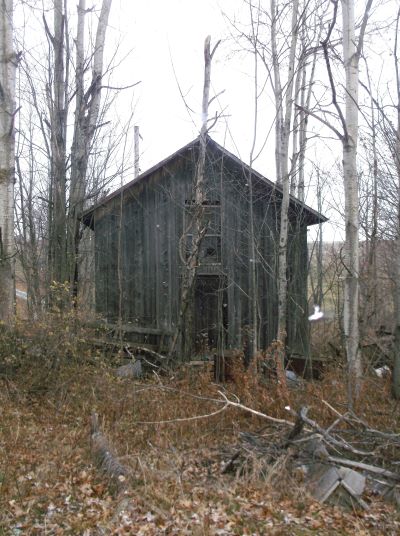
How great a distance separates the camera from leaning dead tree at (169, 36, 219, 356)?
1168 centimetres

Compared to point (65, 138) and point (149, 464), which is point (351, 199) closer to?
point (149, 464)

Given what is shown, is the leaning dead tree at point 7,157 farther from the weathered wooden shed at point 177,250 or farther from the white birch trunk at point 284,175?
the white birch trunk at point 284,175

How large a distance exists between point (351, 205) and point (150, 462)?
516 cm

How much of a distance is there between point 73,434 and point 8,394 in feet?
A: 6.98

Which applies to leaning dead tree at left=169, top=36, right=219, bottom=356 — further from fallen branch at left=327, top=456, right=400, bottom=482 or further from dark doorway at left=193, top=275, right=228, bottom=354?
fallen branch at left=327, top=456, right=400, bottom=482

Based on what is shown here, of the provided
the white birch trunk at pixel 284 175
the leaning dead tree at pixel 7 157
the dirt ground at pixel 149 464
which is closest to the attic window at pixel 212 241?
the white birch trunk at pixel 284 175

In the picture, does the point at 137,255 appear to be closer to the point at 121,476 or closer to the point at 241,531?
the point at 121,476

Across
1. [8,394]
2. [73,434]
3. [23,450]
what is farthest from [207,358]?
[23,450]

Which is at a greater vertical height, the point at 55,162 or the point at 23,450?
the point at 55,162

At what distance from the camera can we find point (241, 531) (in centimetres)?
457

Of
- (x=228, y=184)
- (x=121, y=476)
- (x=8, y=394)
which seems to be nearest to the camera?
(x=121, y=476)

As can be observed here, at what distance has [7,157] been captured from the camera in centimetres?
1052

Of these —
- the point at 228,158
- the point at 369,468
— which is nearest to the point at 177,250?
the point at 228,158

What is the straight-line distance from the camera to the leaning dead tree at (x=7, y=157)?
404 inches
